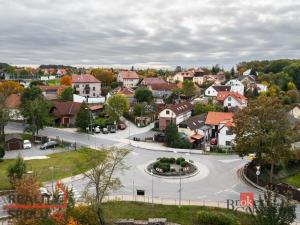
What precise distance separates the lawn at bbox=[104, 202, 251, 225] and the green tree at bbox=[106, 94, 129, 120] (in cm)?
4080

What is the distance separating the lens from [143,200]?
34.3 m

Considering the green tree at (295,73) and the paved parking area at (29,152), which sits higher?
the green tree at (295,73)

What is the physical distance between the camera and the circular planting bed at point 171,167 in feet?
140

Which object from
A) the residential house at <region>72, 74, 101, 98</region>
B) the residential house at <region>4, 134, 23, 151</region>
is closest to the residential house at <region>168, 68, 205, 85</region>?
the residential house at <region>72, 74, 101, 98</region>

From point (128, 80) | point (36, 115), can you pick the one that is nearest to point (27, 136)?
point (36, 115)

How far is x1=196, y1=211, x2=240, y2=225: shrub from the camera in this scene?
92.4 feet

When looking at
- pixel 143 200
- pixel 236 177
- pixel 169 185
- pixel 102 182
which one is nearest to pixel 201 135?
pixel 236 177

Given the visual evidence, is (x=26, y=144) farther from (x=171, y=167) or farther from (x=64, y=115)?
(x=171, y=167)

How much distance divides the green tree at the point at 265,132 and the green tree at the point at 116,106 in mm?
35535

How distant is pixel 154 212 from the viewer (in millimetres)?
31422

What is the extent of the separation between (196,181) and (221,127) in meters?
18.0

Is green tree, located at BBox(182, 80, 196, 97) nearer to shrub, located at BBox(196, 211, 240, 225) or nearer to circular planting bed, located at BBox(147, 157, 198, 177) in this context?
circular planting bed, located at BBox(147, 157, 198, 177)

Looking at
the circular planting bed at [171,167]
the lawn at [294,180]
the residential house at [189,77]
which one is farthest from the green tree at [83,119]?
the residential house at [189,77]

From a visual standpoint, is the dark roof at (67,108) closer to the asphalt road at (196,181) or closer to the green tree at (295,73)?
the asphalt road at (196,181)
